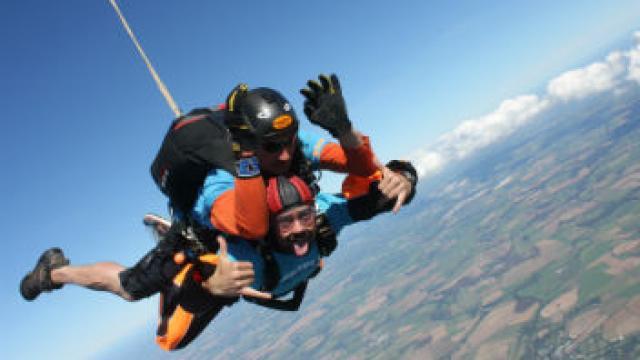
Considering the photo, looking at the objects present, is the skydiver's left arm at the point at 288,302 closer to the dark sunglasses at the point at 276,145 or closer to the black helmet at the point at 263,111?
the dark sunglasses at the point at 276,145

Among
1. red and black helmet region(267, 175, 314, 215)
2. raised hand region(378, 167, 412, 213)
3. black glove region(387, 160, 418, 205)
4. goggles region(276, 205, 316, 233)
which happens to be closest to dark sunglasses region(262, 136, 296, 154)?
red and black helmet region(267, 175, 314, 215)

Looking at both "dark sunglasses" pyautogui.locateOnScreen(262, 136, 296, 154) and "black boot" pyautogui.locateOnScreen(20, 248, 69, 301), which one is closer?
"dark sunglasses" pyautogui.locateOnScreen(262, 136, 296, 154)

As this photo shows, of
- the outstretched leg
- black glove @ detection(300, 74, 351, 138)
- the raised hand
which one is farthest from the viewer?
the outstretched leg

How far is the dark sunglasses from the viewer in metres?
2.94

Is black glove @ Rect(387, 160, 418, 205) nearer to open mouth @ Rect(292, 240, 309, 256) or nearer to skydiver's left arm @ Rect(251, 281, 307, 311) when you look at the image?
open mouth @ Rect(292, 240, 309, 256)

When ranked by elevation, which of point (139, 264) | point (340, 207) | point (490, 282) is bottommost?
point (490, 282)

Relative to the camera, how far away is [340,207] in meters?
4.07

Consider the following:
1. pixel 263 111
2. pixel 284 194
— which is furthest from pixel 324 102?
pixel 284 194

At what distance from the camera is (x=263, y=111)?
110 inches

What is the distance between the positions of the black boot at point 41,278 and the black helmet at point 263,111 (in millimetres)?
3174

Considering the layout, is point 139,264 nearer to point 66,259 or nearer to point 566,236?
point 66,259

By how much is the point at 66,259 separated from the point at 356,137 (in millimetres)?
3607

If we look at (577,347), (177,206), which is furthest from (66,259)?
(577,347)

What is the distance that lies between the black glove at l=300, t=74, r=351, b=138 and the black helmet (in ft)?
0.65
